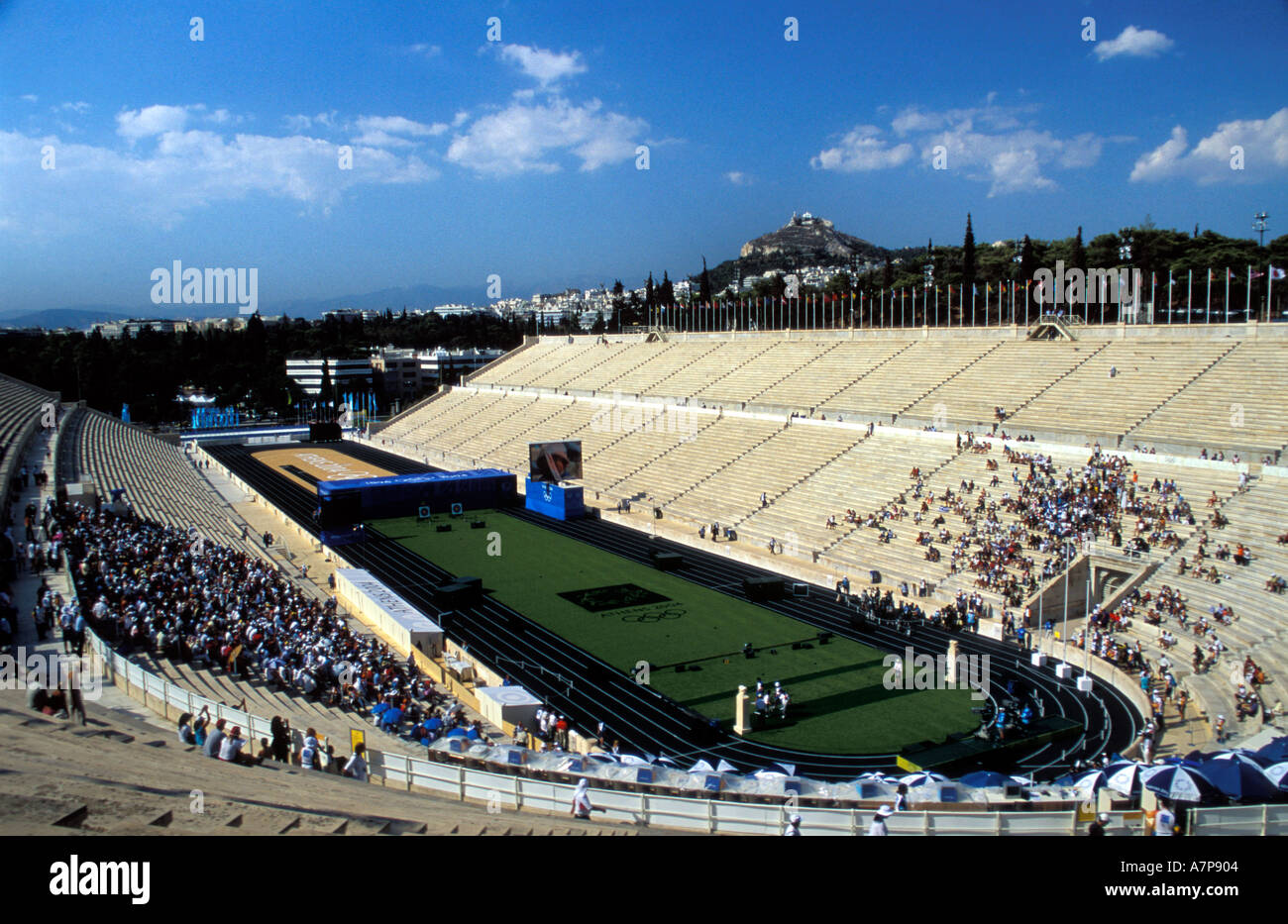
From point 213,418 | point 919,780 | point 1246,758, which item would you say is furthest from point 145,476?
point 213,418

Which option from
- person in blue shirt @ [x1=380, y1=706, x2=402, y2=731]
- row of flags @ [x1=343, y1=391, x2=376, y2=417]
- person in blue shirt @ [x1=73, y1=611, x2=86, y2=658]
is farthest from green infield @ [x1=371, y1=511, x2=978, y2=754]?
row of flags @ [x1=343, y1=391, x2=376, y2=417]

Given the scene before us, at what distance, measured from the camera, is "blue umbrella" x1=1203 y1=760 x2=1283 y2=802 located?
1079 centimetres

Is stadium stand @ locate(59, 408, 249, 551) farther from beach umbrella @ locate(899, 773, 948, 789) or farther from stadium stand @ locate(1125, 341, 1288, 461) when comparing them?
stadium stand @ locate(1125, 341, 1288, 461)

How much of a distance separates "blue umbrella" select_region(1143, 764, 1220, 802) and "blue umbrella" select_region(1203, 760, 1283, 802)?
105mm

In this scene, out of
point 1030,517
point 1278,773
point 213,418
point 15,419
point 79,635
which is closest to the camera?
point 1278,773

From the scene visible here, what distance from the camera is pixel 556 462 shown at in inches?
1618

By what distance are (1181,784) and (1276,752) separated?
6.65ft

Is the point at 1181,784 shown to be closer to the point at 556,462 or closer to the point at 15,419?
the point at 556,462

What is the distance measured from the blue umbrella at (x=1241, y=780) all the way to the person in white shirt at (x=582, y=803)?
7.42m

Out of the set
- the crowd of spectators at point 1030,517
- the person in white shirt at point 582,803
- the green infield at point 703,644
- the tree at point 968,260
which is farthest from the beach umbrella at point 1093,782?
the tree at point 968,260

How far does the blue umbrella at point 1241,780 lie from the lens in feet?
35.4

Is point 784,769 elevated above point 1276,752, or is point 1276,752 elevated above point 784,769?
point 1276,752

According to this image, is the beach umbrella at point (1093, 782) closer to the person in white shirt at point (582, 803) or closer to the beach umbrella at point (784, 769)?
the beach umbrella at point (784, 769)

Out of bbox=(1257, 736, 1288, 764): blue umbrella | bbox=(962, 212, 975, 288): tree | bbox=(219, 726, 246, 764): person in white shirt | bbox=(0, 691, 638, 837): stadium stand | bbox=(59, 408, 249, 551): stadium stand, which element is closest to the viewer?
bbox=(0, 691, 638, 837): stadium stand
